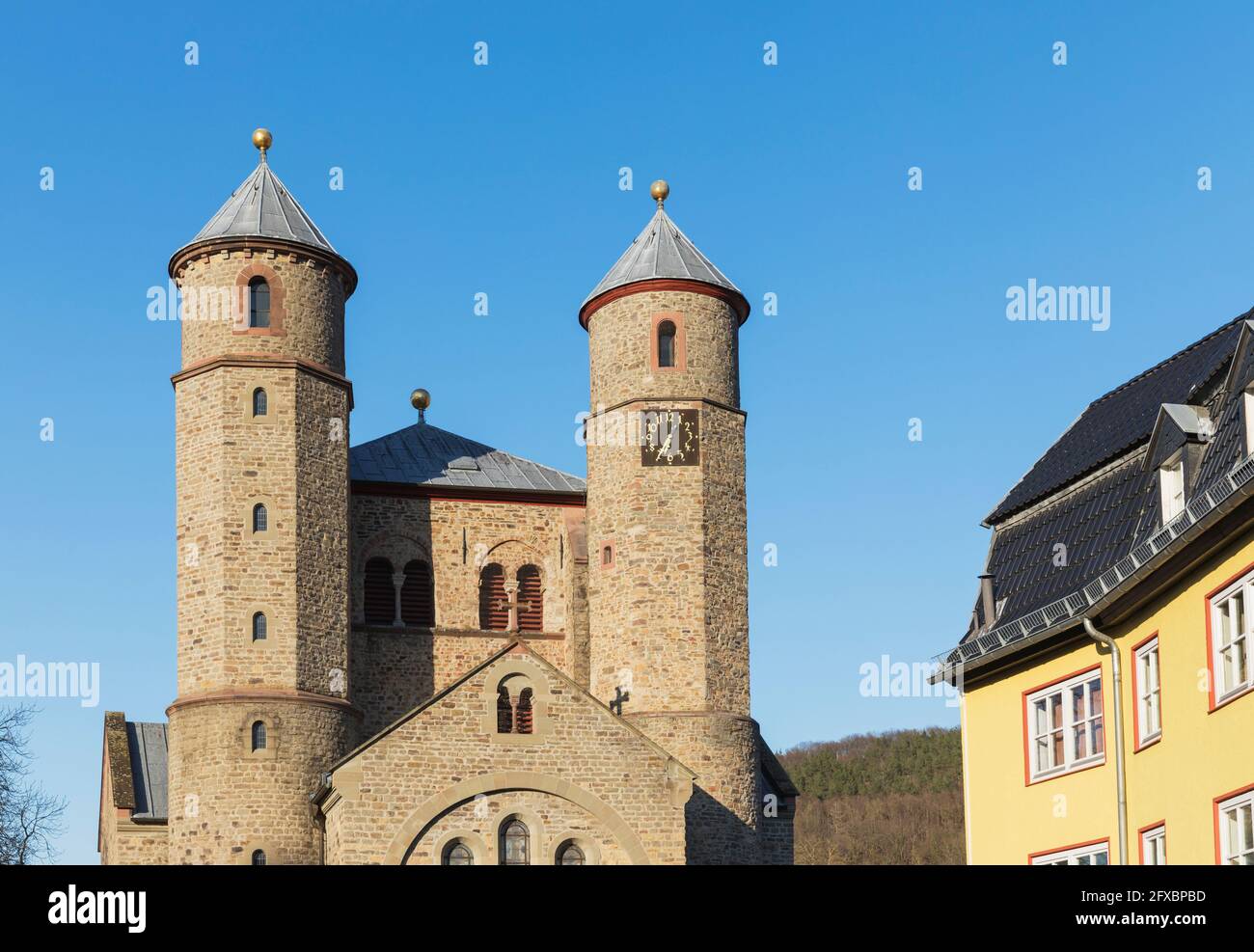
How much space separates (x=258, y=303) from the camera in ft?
132

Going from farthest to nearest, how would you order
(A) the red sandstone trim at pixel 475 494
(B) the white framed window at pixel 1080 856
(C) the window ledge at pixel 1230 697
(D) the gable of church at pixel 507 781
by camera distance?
(A) the red sandstone trim at pixel 475 494 < (D) the gable of church at pixel 507 781 < (B) the white framed window at pixel 1080 856 < (C) the window ledge at pixel 1230 697

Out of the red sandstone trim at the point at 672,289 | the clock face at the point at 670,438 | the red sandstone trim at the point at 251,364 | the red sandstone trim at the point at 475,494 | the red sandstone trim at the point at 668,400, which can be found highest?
the red sandstone trim at the point at 672,289

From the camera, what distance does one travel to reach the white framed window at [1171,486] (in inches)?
909

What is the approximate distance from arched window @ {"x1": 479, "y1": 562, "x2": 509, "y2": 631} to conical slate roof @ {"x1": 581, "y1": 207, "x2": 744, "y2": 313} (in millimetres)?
6568

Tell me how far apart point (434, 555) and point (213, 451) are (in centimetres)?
664

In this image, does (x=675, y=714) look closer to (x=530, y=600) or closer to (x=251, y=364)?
(x=530, y=600)

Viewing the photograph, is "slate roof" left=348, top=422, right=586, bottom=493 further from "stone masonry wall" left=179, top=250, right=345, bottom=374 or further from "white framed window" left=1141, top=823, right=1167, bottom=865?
"white framed window" left=1141, top=823, right=1167, bottom=865

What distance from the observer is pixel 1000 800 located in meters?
26.9

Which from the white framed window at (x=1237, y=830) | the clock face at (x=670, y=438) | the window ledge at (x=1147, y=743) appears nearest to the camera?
the white framed window at (x=1237, y=830)

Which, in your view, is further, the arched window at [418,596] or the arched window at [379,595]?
the arched window at [418,596]

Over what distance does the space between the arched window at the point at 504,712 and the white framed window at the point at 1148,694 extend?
14.9 meters

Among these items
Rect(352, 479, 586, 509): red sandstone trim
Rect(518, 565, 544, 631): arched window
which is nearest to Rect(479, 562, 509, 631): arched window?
Rect(518, 565, 544, 631): arched window

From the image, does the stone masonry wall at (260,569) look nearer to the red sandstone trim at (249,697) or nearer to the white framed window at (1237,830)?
the red sandstone trim at (249,697)

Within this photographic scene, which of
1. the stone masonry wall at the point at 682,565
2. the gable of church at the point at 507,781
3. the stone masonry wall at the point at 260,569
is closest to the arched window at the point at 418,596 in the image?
the stone masonry wall at the point at 260,569
